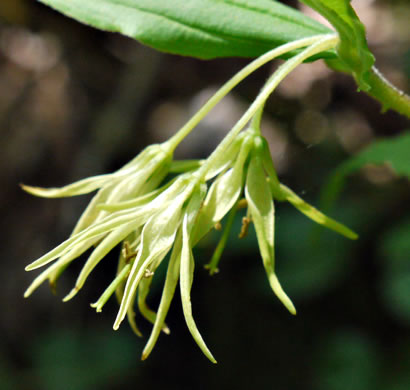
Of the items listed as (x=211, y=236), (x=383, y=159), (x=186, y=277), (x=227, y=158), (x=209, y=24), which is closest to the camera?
(x=186, y=277)

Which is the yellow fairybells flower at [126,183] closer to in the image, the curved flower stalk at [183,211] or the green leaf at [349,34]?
the curved flower stalk at [183,211]

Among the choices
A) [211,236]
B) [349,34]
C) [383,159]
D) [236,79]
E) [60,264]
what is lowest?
[211,236]

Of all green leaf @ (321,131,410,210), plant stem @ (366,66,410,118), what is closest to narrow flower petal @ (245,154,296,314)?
plant stem @ (366,66,410,118)

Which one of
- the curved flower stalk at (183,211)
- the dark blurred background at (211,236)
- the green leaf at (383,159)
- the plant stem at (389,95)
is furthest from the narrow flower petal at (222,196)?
the dark blurred background at (211,236)

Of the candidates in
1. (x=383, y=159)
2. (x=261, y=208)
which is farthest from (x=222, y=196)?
(x=383, y=159)

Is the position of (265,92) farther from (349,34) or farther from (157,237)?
(157,237)

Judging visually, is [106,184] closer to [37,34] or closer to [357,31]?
[357,31]
